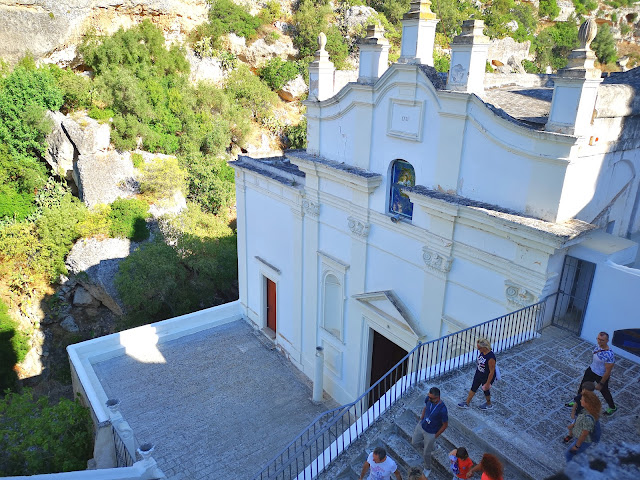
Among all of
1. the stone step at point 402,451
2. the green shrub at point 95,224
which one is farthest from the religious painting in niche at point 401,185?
the green shrub at point 95,224

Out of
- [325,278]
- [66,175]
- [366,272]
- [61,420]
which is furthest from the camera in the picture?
[66,175]

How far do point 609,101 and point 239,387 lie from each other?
32.8 feet

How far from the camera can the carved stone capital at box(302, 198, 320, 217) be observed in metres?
11.5

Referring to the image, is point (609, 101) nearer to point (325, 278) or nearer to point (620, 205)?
point (620, 205)

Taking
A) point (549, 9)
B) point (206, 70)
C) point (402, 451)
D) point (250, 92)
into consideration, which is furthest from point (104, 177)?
point (549, 9)

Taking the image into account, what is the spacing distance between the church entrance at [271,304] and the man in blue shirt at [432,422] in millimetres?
8954

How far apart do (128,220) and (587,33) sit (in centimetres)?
1929

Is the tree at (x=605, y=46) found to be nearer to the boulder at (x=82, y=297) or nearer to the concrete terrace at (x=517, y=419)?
the boulder at (x=82, y=297)

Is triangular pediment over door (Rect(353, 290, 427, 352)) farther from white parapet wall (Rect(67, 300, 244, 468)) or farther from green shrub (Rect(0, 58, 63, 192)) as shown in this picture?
green shrub (Rect(0, 58, 63, 192))

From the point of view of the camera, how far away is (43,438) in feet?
28.5

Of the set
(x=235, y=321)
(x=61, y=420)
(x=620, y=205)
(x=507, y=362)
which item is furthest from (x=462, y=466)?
(x=235, y=321)

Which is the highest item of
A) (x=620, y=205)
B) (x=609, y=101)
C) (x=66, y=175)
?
(x=609, y=101)

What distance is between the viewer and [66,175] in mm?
23391

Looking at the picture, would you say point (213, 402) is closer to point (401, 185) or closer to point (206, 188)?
point (401, 185)
